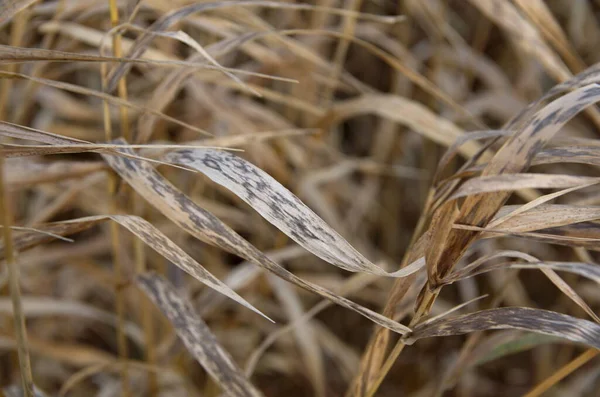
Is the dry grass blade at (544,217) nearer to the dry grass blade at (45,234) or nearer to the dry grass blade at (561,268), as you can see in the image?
the dry grass blade at (561,268)

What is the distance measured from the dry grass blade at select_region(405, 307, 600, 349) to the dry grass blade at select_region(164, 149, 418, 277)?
0.15 ft

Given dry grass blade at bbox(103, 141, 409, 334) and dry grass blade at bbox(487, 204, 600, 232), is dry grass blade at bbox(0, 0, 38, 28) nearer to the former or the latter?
dry grass blade at bbox(103, 141, 409, 334)

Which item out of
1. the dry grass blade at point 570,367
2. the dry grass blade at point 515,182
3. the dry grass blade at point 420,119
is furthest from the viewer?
the dry grass blade at point 420,119

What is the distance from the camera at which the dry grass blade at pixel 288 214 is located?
0.39 meters

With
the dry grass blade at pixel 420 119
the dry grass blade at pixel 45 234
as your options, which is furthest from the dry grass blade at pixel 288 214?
the dry grass blade at pixel 420 119

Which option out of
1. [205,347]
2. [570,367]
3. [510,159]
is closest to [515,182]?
[510,159]

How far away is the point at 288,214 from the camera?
15.8 inches

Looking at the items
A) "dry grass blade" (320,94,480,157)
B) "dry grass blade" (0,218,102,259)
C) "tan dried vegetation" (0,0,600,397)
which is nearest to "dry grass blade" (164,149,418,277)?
"tan dried vegetation" (0,0,600,397)

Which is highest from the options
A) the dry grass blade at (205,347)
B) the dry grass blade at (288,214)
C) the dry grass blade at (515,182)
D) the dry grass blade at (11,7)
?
the dry grass blade at (11,7)

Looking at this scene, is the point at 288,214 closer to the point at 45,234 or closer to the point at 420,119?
the point at 45,234

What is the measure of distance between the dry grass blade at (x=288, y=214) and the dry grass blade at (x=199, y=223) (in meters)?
0.02

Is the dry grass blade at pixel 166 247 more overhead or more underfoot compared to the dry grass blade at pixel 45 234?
more overhead

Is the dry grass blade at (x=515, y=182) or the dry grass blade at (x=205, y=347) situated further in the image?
the dry grass blade at (x=205, y=347)

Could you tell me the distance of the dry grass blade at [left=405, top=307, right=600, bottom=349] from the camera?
40 centimetres
